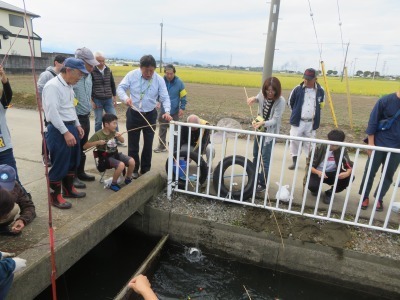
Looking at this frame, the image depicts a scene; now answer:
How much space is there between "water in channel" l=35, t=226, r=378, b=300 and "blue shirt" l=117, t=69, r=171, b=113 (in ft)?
6.70

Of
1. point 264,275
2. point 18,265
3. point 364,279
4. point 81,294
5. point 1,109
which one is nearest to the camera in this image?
point 18,265

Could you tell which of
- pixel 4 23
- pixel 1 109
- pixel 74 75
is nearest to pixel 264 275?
pixel 74 75

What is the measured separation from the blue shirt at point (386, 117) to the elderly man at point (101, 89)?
14.2 feet

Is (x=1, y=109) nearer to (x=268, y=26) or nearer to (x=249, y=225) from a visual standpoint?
(x=249, y=225)

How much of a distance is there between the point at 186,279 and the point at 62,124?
224 centimetres

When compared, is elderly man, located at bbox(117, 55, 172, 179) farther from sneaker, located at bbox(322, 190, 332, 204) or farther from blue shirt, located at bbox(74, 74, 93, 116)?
sneaker, located at bbox(322, 190, 332, 204)

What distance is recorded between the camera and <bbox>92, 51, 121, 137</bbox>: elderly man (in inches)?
208

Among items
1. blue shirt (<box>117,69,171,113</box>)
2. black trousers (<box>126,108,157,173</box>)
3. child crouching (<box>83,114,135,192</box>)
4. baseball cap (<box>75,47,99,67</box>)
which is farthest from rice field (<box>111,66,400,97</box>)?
baseball cap (<box>75,47,99,67</box>)

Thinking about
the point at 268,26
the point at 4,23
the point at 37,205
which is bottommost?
the point at 37,205

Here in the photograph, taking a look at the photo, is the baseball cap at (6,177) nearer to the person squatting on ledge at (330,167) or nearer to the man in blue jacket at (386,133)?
the person squatting on ledge at (330,167)

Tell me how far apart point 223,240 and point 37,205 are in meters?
2.31

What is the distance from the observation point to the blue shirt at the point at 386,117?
3.69 metres

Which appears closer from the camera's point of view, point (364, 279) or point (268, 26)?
point (364, 279)

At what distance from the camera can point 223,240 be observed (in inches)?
151
